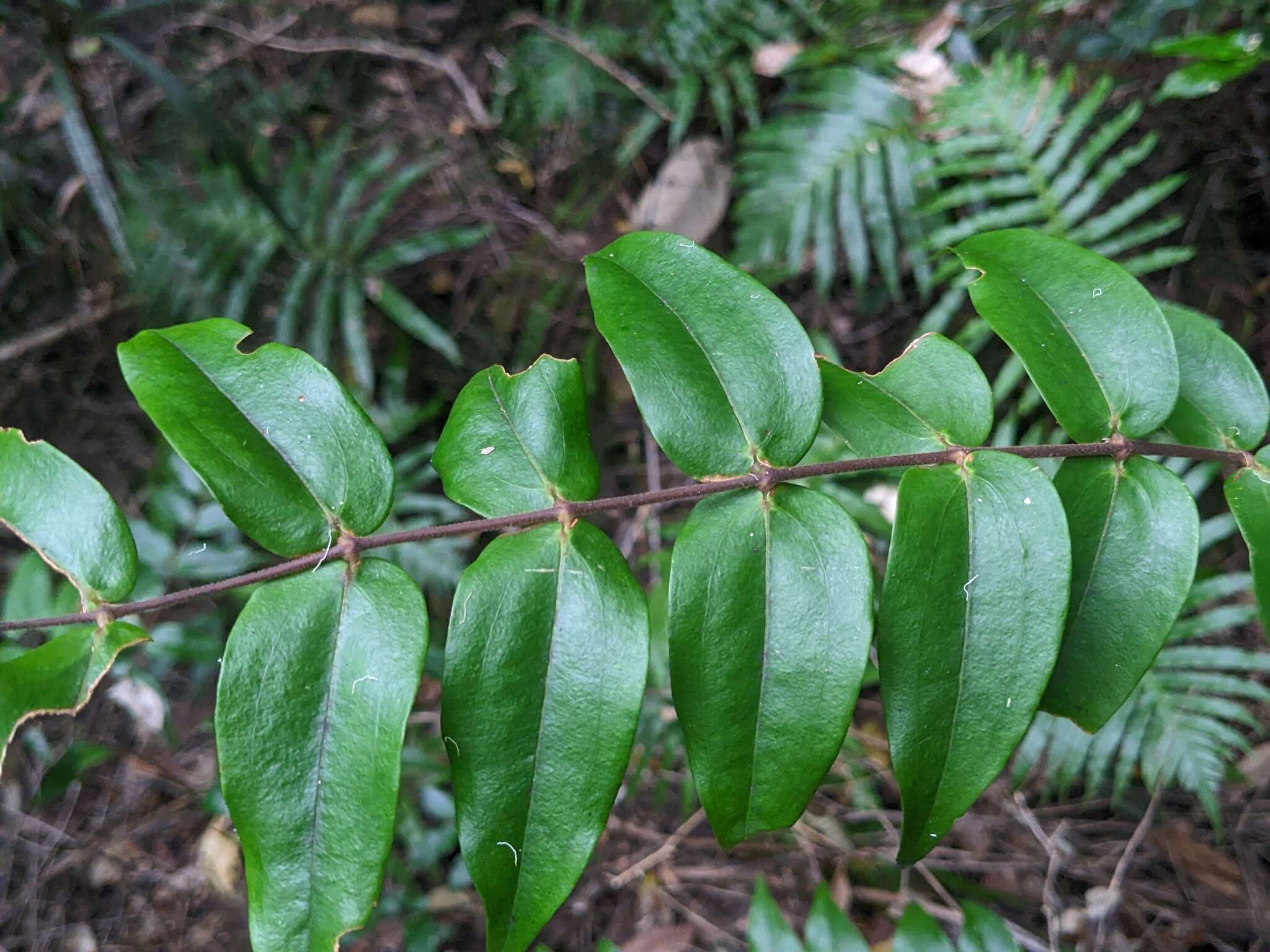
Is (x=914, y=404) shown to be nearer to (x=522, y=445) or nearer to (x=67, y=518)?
(x=522, y=445)

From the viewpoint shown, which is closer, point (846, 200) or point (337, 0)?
point (846, 200)

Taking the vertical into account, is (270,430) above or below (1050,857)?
above

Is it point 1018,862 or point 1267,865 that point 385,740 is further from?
point 1267,865

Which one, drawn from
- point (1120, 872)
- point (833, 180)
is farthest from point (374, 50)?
point (1120, 872)

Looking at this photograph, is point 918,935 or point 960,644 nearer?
point 960,644

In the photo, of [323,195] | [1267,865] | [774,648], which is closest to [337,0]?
[323,195]

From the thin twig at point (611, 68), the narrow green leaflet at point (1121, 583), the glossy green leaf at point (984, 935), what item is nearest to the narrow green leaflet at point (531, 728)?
the narrow green leaflet at point (1121, 583)
